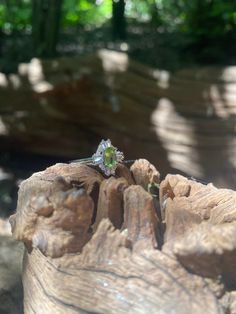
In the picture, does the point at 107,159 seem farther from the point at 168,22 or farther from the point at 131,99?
the point at 168,22

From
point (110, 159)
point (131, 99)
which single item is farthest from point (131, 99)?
point (110, 159)

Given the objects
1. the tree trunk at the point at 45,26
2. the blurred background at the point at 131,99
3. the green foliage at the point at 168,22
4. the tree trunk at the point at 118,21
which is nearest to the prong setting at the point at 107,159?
the blurred background at the point at 131,99

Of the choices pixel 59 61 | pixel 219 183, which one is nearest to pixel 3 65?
pixel 59 61

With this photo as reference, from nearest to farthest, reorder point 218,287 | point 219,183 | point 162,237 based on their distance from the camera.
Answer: point 218,287 < point 162,237 < point 219,183

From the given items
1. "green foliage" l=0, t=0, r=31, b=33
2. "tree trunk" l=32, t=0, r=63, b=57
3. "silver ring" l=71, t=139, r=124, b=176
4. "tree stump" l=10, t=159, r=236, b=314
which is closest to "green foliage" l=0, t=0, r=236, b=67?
"green foliage" l=0, t=0, r=31, b=33

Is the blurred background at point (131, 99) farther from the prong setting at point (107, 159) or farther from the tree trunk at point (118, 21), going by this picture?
the prong setting at point (107, 159)

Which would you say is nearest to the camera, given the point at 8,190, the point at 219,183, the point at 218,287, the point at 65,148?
the point at 218,287

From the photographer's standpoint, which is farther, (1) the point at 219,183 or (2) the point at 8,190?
(2) the point at 8,190

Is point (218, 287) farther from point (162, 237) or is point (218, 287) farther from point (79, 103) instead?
point (79, 103)
